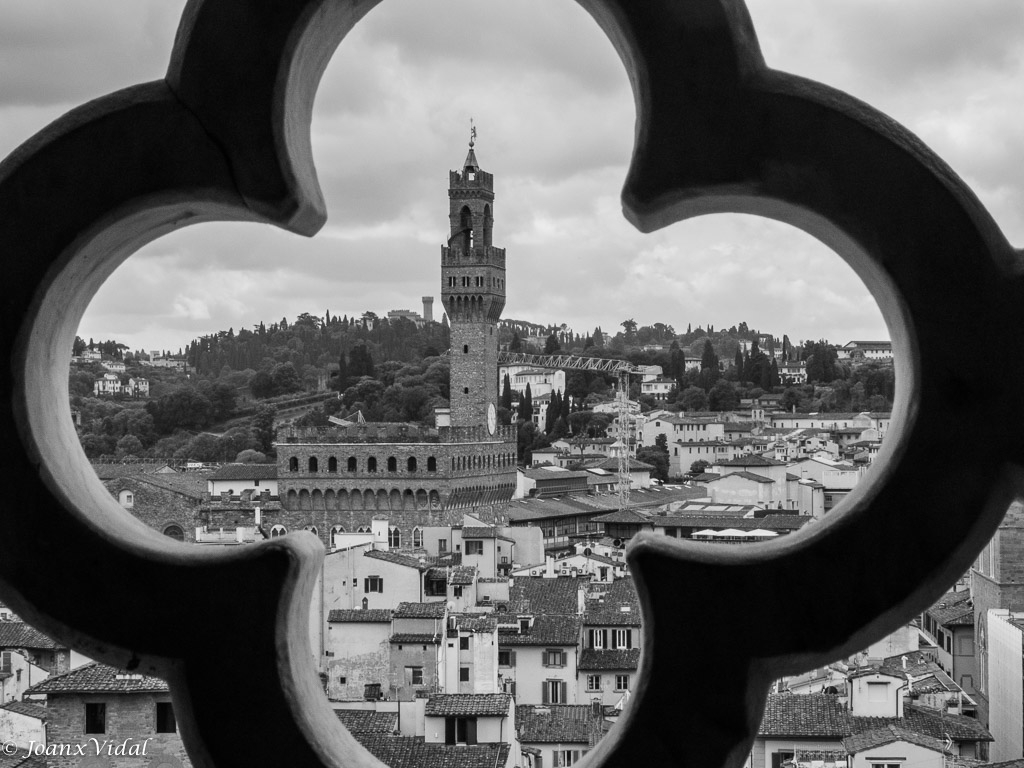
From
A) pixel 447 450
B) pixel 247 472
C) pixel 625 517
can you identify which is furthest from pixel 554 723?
pixel 247 472

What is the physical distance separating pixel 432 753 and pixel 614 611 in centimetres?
576

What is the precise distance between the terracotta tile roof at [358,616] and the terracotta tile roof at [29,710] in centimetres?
415

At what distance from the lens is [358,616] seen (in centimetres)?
1472

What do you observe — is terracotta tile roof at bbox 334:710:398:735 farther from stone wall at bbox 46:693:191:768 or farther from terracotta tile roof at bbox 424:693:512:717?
stone wall at bbox 46:693:191:768

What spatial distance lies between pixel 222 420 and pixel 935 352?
53008mm

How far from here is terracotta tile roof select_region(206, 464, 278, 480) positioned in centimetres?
3522

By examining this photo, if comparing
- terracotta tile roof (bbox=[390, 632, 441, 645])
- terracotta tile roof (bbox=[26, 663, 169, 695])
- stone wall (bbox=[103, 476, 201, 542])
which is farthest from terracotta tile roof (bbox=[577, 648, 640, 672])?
stone wall (bbox=[103, 476, 201, 542])

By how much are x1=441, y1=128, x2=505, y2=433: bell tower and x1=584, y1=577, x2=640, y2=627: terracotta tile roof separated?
1458 centimetres

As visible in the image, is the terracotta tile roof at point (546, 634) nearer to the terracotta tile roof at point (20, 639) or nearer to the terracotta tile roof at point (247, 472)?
the terracotta tile roof at point (20, 639)

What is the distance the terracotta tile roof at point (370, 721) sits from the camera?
1101 cm

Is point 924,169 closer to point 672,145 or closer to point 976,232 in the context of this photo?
point 976,232
